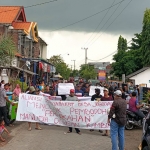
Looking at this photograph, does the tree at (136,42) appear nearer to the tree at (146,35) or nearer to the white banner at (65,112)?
the tree at (146,35)

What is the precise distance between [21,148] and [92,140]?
2589 millimetres

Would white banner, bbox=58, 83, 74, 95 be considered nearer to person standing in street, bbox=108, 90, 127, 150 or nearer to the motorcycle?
the motorcycle

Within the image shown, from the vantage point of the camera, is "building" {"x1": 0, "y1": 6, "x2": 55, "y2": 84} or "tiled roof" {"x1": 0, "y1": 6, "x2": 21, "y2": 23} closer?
"building" {"x1": 0, "y1": 6, "x2": 55, "y2": 84}

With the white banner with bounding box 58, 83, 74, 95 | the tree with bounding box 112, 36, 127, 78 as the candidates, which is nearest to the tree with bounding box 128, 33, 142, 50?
the tree with bounding box 112, 36, 127, 78

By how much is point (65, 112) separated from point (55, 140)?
6.84 feet

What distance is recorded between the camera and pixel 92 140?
10859 mm

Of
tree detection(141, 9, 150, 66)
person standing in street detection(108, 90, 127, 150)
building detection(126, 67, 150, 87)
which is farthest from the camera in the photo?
building detection(126, 67, 150, 87)

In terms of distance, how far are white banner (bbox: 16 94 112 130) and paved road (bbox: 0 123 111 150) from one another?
1.22 ft

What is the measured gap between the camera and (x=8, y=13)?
35.4 meters

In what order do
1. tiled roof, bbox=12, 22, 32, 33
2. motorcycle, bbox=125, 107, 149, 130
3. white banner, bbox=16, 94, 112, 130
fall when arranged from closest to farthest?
white banner, bbox=16, 94, 112, 130 → motorcycle, bbox=125, 107, 149, 130 → tiled roof, bbox=12, 22, 32, 33

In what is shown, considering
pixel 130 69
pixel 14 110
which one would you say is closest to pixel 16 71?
pixel 14 110

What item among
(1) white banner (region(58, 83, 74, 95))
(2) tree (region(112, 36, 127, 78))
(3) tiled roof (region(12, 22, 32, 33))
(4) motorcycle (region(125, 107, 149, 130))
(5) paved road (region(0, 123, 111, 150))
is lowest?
(5) paved road (region(0, 123, 111, 150))

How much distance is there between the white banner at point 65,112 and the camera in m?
12.2

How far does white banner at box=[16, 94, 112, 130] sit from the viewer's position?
1222cm
